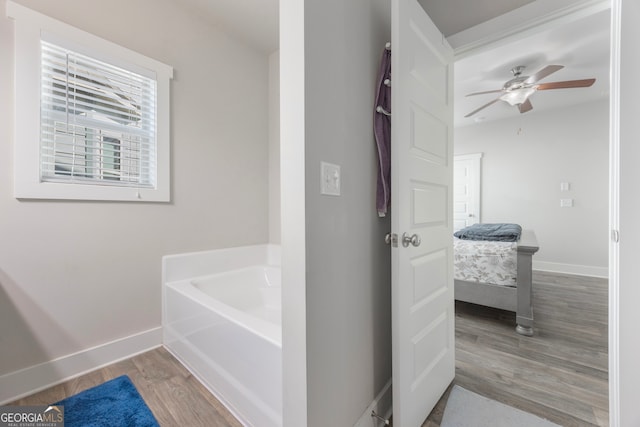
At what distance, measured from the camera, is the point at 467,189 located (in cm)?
494

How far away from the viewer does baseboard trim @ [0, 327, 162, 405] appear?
1.43 m

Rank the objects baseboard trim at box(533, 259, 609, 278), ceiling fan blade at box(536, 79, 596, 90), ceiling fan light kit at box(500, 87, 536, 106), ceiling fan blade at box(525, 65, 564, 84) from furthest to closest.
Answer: baseboard trim at box(533, 259, 609, 278) < ceiling fan light kit at box(500, 87, 536, 106) < ceiling fan blade at box(536, 79, 596, 90) < ceiling fan blade at box(525, 65, 564, 84)

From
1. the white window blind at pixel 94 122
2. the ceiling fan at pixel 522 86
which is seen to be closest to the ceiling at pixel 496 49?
the ceiling fan at pixel 522 86

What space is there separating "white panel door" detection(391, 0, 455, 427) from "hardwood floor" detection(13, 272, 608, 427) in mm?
298

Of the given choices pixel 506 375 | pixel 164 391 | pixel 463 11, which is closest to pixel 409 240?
pixel 506 375

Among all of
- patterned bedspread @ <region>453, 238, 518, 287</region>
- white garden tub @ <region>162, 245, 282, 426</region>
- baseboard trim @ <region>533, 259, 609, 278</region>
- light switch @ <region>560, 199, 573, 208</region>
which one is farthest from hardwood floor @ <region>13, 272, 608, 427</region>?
light switch @ <region>560, 199, 573, 208</region>

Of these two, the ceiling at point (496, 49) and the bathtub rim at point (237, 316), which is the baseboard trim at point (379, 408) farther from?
the ceiling at point (496, 49)

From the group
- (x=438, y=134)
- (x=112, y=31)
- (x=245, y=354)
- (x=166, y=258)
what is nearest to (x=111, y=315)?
(x=166, y=258)

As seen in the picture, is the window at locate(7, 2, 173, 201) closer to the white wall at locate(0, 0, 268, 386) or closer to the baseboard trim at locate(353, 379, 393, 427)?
the white wall at locate(0, 0, 268, 386)

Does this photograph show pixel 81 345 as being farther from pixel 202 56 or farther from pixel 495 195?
pixel 495 195

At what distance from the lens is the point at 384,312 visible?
1370 millimetres

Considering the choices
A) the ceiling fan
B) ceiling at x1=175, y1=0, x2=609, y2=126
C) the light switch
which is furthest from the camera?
the light switch

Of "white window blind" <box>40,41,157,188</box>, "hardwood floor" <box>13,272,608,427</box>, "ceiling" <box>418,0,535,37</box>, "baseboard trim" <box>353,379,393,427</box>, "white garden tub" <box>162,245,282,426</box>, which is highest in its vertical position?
"ceiling" <box>418,0,535,37</box>

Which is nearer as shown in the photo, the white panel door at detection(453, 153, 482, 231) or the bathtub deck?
the bathtub deck
